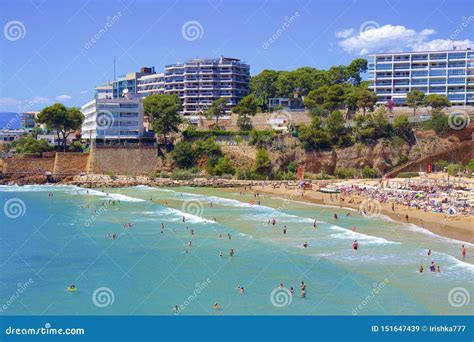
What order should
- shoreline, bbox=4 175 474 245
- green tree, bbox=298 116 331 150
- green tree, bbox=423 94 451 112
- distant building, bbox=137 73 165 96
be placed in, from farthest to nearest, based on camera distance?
distant building, bbox=137 73 165 96, green tree, bbox=423 94 451 112, green tree, bbox=298 116 331 150, shoreline, bbox=4 175 474 245

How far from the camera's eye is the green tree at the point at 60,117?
69688mm

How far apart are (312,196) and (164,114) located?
20670mm

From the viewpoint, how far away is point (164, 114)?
69312 millimetres

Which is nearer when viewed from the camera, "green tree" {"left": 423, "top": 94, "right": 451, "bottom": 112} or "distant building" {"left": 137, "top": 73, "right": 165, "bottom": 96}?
"green tree" {"left": 423, "top": 94, "right": 451, "bottom": 112}

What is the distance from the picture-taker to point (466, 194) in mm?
47531

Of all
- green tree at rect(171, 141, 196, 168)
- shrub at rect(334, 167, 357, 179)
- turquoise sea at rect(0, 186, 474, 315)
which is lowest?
turquoise sea at rect(0, 186, 474, 315)

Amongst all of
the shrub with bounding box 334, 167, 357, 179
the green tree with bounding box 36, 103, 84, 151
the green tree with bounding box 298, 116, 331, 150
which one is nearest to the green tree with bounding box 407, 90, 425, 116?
the green tree with bounding box 298, 116, 331, 150

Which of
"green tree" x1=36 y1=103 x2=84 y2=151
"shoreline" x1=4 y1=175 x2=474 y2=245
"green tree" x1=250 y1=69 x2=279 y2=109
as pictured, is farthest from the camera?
"green tree" x1=250 y1=69 x2=279 y2=109

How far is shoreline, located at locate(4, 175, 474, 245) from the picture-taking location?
125 feet

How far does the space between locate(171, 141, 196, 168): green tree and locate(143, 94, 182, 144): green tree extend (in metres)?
2.64

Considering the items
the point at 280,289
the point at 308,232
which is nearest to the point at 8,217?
the point at 308,232

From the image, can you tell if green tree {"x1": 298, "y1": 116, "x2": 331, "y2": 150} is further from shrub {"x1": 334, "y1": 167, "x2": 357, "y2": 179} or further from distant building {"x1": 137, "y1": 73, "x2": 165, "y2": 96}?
distant building {"x1": 137, "y1": 73, "x2": 165, "y2": 96}

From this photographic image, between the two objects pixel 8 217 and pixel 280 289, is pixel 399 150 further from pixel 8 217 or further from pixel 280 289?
pixel 280 289

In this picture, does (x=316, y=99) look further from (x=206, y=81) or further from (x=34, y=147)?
(x=34, y=147)
